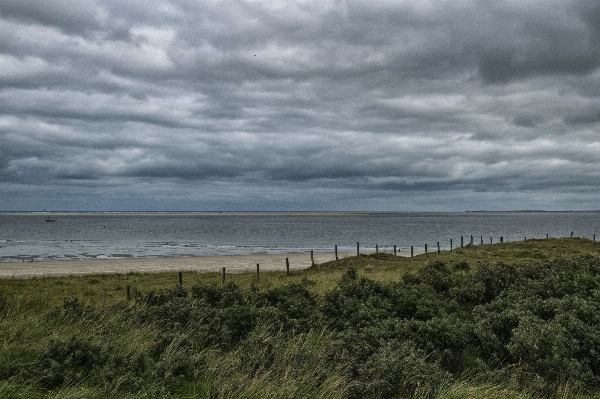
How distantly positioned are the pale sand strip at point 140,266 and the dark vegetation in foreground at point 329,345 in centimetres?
3324

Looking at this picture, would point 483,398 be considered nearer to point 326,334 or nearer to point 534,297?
point 326,334

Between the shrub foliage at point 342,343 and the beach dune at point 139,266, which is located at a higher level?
the shrub foliage at point 342,343

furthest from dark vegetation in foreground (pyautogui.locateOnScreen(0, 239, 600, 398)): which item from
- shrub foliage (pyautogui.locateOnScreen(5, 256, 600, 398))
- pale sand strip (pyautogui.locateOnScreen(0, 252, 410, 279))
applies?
pale sand strip (pyautogui.locateOnScreen(0, 252, 410, 279))

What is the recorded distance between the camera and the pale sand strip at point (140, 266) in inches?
1815

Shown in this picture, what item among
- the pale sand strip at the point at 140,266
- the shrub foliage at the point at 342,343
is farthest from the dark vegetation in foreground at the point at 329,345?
the pale sand strip at the point at 140,266

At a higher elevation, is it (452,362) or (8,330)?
(8,330)

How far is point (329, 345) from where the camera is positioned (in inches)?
374

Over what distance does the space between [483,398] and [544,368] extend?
235 centimetres

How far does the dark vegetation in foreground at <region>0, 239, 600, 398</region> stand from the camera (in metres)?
7.63

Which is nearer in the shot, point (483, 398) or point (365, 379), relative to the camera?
point (483, 398)

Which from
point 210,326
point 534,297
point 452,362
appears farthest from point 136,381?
point 534,297

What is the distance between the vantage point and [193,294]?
15148mm

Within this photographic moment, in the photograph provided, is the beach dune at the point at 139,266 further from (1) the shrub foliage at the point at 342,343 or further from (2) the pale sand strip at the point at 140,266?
(1) the shrub foliage at the point at 342,343

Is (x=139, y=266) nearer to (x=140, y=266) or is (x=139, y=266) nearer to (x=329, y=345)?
(x=140, y=266)
